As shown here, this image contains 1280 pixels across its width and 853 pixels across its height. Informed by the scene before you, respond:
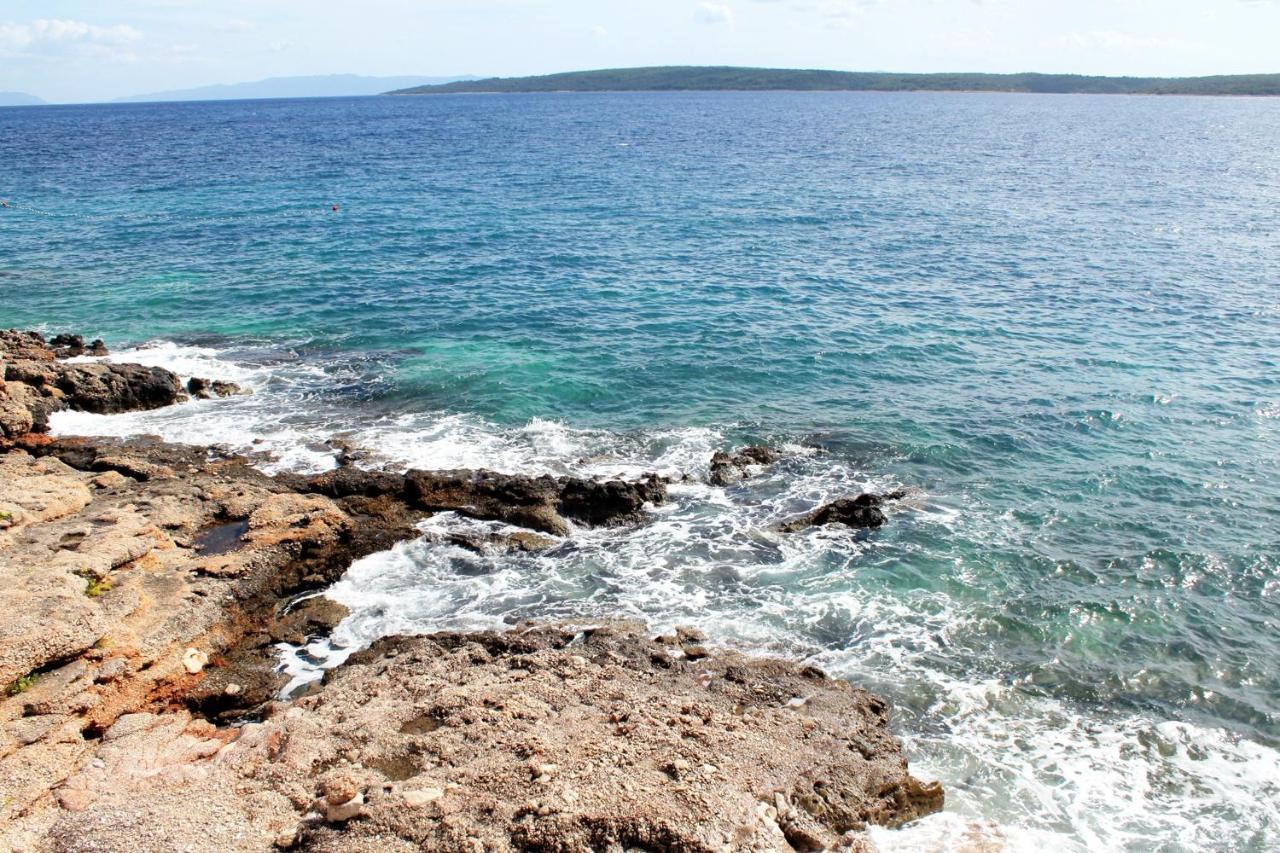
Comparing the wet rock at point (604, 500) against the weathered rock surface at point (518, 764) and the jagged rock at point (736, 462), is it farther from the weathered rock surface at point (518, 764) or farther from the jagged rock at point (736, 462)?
the weathered rock surface at point (518, 764)

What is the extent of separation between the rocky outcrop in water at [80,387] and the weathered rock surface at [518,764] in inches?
697

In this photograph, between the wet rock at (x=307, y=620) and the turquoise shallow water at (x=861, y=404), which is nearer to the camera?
the turquoise shallow water at (x=861, y=404)

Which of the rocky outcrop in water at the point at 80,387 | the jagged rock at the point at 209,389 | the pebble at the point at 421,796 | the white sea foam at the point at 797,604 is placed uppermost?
the rocky outcrop in water at the point at 80,387

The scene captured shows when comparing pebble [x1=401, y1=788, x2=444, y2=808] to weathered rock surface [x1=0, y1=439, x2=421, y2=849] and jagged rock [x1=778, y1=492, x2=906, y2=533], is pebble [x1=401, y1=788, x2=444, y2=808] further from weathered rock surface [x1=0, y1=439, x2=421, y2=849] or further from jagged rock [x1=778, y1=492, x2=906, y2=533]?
jagged rock [x1=778, y1=492, x2=906, y2=533]

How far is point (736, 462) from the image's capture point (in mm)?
25719

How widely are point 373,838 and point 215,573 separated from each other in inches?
371

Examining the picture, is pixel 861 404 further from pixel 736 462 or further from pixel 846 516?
pixel 846 516

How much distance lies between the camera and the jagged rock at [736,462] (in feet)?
82.1

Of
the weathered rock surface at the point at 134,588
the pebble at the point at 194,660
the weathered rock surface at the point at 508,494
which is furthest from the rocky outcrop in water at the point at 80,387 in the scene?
the pebble at the point at 194,660

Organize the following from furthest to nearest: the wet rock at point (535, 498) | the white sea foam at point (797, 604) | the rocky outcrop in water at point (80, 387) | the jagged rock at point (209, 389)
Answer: the jagged rock at point (209, 389) → the rocky outcrop in water at point (80, 387) → the wet rock at point (535, 498) → the white sea foam at point (797, 604)

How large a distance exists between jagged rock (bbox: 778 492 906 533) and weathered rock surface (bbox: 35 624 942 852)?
654 centimetres

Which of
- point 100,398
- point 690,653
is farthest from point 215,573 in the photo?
point 100,398

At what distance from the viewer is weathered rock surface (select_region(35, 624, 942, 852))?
1159 cm

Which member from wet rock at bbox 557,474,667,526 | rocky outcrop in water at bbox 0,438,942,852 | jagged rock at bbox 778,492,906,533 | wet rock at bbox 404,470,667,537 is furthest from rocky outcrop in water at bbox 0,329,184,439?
jagged rock at bbox 778,492,906,533
